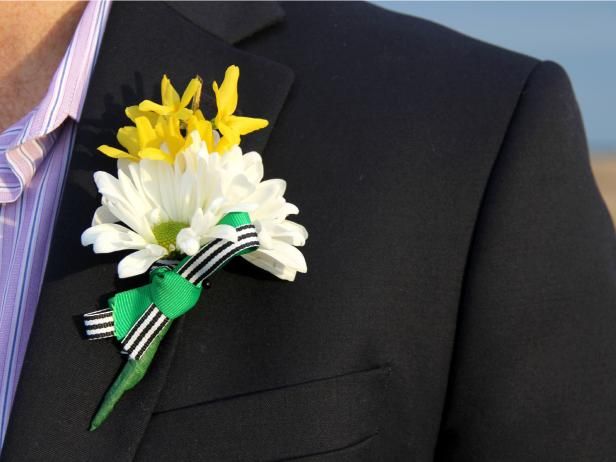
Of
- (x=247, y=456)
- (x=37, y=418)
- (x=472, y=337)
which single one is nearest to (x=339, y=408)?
(x=247, y=456)

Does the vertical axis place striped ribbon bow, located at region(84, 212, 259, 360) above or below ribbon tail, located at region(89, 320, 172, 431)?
above

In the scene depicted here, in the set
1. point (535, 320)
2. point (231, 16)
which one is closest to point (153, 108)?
point (231, 16)

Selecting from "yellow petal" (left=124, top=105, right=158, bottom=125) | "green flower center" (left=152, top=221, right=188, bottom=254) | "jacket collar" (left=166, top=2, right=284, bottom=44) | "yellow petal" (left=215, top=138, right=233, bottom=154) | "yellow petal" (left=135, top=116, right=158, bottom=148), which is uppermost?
"jacket collar" (left=166, top=2, right=284, bottom=44)

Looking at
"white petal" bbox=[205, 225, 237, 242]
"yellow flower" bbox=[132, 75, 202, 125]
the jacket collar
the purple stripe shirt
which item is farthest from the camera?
the jacket collar

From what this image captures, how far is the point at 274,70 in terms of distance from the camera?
1647 mm

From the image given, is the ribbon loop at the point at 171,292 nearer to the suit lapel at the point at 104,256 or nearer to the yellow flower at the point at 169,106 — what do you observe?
the suit lapel at the point at 104,256

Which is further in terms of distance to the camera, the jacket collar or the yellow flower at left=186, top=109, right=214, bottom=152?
the jacket collar

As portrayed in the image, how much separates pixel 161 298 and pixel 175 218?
0.43 feet

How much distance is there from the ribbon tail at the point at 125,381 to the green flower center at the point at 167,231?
137 millimetres

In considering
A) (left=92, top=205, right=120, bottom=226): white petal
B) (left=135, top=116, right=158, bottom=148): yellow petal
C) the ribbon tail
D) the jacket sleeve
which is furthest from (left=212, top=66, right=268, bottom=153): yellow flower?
the jacket sleeve

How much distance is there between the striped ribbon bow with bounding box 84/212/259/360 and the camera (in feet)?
4.31

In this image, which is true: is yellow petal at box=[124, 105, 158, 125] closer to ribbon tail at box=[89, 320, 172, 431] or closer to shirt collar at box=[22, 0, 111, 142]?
shirt collar at box=[22, 0, 111, 142]

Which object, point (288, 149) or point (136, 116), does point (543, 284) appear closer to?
point (288, 149)

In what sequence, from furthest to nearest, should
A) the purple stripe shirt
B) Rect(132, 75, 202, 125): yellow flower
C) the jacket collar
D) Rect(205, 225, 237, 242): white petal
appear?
1. the jacket collar
2. the purple stripe shirt
3. Rect(132, 75, 202, 125): yellow flower
4. Rect(205, 225, 237, 242): white petal
